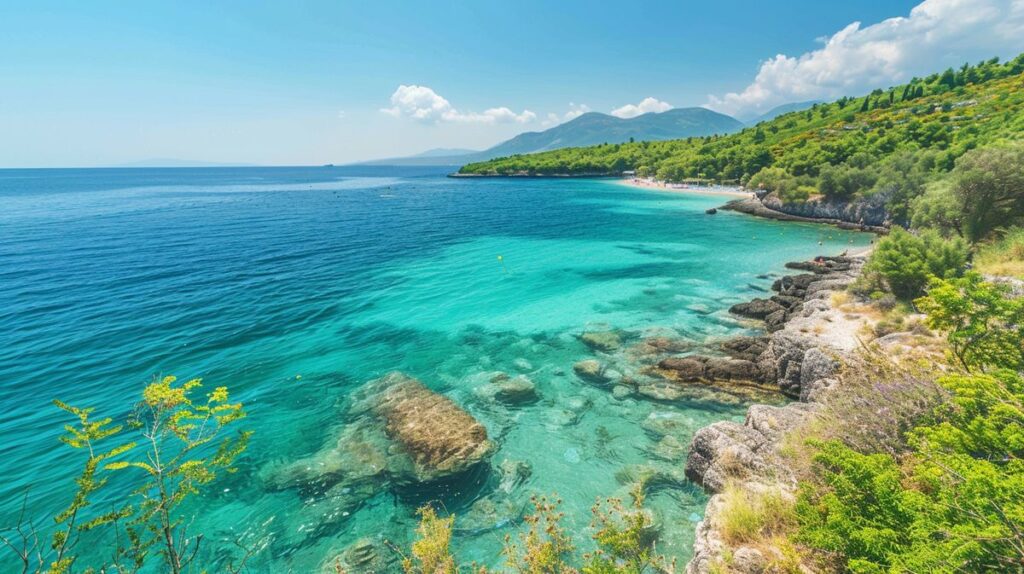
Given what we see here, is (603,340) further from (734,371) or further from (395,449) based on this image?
(395,449)

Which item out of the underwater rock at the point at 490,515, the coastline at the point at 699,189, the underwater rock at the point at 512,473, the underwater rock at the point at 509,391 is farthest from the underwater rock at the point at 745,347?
the coastline at the point at 699,189

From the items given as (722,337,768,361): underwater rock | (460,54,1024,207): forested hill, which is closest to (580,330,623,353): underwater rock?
(722,337,768,361): underwater rock

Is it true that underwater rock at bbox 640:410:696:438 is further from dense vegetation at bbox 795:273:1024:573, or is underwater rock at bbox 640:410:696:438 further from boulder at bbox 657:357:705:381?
dense vegetation at bbox 795:273:1024:573

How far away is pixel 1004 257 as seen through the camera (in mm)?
20859

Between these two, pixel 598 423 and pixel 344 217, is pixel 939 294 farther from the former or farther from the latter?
pixel 344 217

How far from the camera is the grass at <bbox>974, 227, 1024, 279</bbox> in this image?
19.1m

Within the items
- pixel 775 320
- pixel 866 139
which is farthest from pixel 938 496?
pixel 866 139

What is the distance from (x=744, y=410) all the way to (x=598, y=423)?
6.37 meters

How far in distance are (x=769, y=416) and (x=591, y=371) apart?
28.0ft

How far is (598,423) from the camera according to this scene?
16.9 metres

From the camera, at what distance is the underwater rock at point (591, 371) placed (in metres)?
20.0

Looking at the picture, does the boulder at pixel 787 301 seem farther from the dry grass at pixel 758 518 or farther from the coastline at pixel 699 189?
the coastline at pixel 699 189

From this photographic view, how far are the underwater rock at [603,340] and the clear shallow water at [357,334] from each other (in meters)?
0.96

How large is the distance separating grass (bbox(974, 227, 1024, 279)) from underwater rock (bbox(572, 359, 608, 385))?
1911 centimetres
